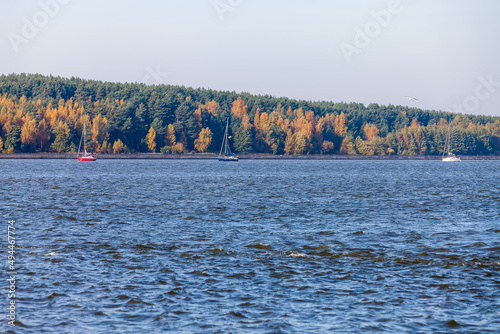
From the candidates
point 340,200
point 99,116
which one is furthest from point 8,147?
point 340,200

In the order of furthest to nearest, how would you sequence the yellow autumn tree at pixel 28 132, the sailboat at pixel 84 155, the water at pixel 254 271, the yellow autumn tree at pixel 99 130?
the yellow autumn tree at pixel 99 130
the yellow autumn tree at pixel 28 132
the sailboat at pixel 84 155
the water at pixel 254 271

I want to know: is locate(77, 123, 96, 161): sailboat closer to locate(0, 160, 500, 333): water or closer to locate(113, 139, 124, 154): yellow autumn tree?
locate(113, 139, 124, 154): yellow autumn tree

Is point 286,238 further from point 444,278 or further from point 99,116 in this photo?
point 99,116

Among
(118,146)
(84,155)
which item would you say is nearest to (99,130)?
(118,146)

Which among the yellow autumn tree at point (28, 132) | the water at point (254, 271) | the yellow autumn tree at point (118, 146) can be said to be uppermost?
the yellow autumn tree at point (28, 132)

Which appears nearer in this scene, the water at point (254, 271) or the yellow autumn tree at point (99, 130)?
the water at point (254, 271)

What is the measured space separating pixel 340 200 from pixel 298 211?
36.5 feet

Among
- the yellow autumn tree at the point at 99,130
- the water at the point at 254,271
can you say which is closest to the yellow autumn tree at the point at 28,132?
the yellow autumn tree at the point at 99,130

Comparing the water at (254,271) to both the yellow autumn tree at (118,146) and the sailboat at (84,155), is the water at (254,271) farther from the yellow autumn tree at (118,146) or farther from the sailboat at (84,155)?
the yellow autumn tree at (118,146)

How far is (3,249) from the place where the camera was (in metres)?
25.4

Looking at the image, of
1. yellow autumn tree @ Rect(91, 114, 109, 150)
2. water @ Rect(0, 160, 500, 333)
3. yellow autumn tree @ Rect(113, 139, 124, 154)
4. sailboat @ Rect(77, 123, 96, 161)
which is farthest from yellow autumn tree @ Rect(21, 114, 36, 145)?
water @ Rect(0, 160, 500, 333)

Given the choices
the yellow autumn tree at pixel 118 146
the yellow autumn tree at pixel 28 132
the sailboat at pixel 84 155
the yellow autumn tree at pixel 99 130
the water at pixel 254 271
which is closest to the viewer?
the water at pixel 254 271

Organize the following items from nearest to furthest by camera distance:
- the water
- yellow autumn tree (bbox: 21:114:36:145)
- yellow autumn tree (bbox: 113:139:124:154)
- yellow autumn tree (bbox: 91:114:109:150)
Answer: the water
yellow autumn tree (bbox: 21:114:36:145)
yellow autumn tree (bbox: 91:114:109:150)
yellow autumn tree (bbox: 113:139:124:154)

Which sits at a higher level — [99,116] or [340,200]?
[99,116]
